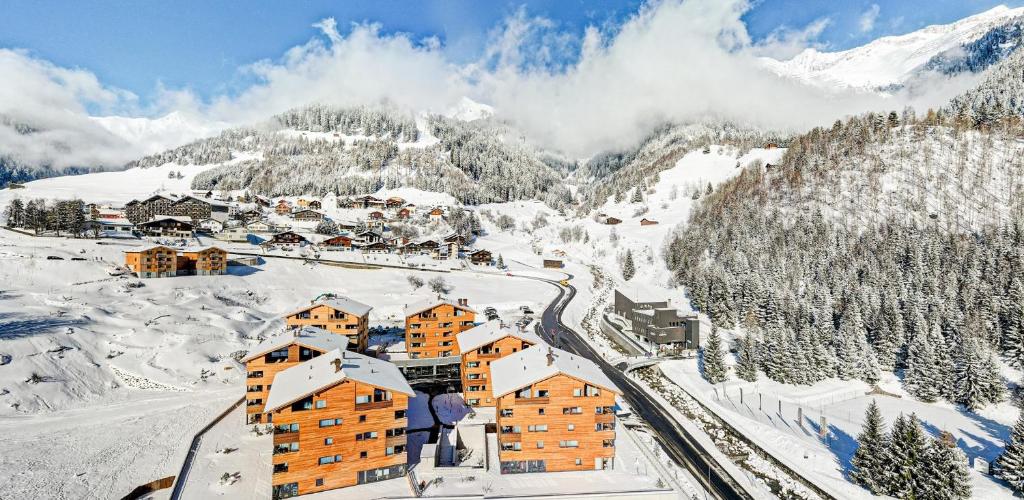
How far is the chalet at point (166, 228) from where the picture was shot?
380 ft

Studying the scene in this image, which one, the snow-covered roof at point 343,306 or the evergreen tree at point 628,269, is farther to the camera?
the evergreen tree at point 628,269

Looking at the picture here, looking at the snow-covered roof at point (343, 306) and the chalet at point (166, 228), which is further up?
the chalet at point (166, 228)

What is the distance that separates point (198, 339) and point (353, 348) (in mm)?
20266

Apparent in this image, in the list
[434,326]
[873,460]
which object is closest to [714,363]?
[873,460]

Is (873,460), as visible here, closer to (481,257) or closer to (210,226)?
(481,257)

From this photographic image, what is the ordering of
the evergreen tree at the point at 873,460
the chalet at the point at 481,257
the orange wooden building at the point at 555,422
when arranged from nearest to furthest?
the evergreen tree at the point at 873,460, the orange wooden building at the point at 555,422, the chalet at the point at 481,257

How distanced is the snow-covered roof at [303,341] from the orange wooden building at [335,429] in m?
9.36

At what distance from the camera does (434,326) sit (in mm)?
60750

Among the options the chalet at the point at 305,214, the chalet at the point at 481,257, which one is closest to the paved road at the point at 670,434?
the chalet at the point at 481,257

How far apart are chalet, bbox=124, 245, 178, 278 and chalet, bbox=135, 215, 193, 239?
134 ft

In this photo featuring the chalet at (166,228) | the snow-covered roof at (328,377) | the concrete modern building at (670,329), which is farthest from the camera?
the chalet at (166,228)

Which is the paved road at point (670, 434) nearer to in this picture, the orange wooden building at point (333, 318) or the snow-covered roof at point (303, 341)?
the orange wooden building at point (333, 318)

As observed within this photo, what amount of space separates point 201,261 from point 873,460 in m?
105

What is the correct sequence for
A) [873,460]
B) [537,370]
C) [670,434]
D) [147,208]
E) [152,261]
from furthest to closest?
[147,208], [152,261], [670,434], [537,370], [873,460]
